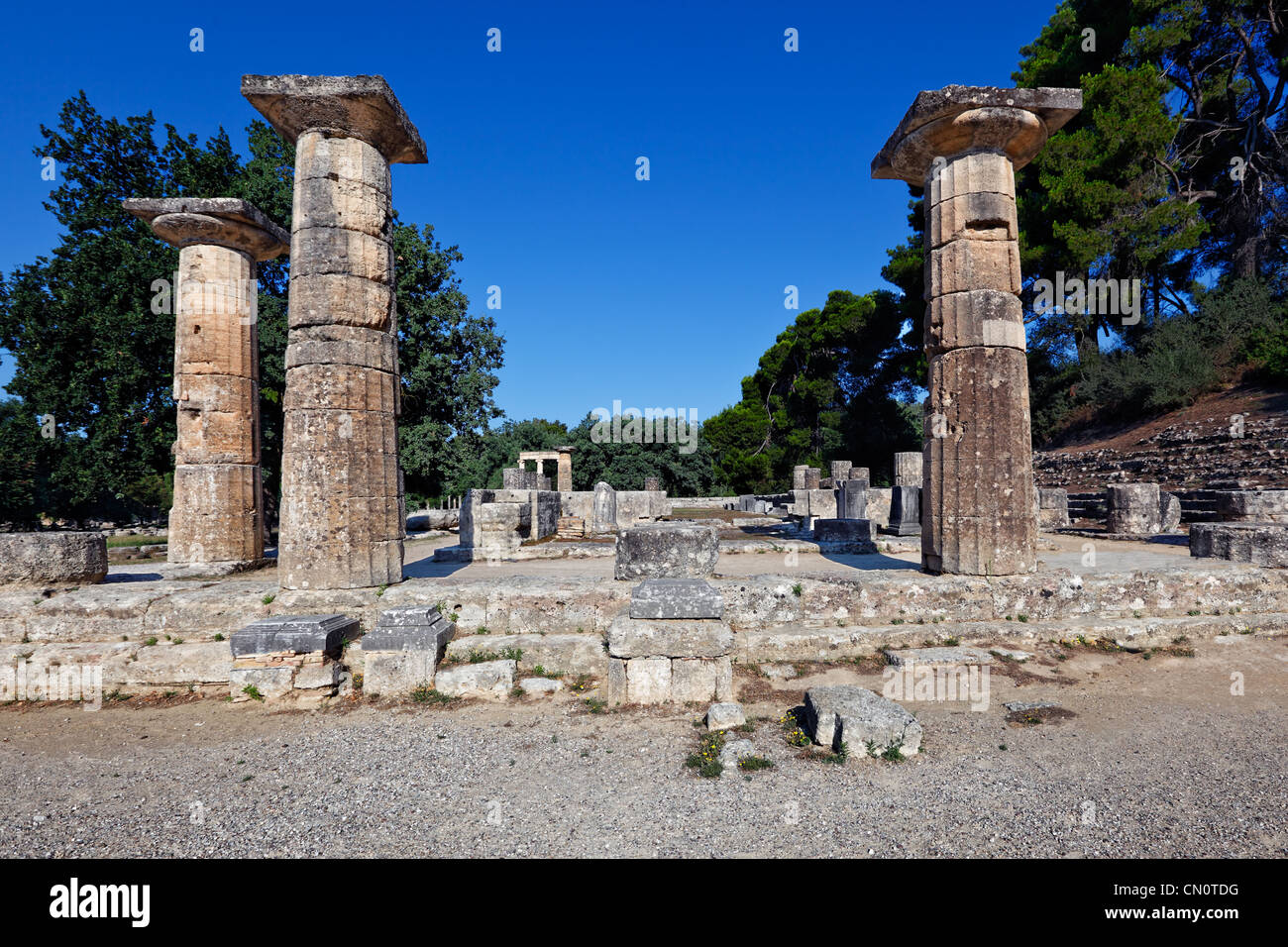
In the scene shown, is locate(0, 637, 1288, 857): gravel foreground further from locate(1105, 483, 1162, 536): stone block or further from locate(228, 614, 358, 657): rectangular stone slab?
locate(1105, 483, 1162, 536): stone block

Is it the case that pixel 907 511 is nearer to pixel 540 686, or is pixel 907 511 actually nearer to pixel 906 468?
pixel 906 468

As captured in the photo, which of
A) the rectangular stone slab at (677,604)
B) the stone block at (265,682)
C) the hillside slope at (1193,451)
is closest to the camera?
the rectangular stone slab at (677,604)

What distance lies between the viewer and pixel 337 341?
18.8 ft

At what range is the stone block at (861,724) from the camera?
3555 millimetres

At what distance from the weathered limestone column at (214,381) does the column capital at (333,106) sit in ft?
9.34

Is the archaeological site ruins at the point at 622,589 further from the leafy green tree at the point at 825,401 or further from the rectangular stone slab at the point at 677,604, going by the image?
the leafy green tree at the point at 825,401

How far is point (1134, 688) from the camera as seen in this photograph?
4.71 meters

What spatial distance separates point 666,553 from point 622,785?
127 inches

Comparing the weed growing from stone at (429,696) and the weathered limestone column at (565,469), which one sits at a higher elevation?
the weathered limestone column at (565,469)

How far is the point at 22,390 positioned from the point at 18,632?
14.7 metres

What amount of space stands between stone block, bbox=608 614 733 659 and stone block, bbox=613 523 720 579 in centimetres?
→ 175

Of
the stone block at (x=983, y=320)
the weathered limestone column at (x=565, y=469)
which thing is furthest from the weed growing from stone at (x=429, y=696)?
the weathered limestone column at (x=565, y=469)

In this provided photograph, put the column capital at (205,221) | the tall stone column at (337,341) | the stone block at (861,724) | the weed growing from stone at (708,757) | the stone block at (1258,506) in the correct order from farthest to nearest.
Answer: the stone block at (1258,506)
the column capital at (205,221)
the tall stone column at (337,341)
the stone block at (861,724)
the weed growing from stone at (708,757)

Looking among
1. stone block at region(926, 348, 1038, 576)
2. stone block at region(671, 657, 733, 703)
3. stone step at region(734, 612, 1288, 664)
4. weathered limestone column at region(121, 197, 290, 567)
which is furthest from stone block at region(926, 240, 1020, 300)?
weathered limestone column at region(121, 197, 290, 567)
